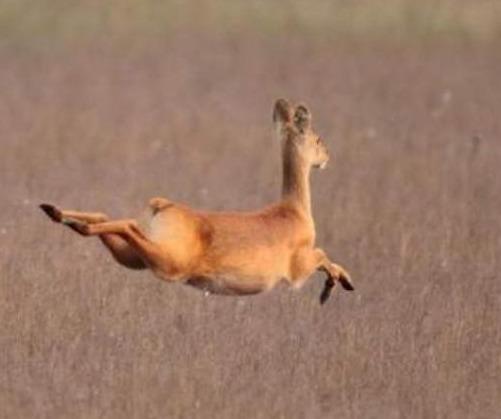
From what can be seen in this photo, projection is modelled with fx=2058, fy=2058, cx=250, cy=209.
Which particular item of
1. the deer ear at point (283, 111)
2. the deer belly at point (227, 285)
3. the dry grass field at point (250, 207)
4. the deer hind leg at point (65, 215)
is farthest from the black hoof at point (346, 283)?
the deer hind leg at point (65, 215)

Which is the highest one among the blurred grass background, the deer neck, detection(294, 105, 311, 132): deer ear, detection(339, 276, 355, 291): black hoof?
the blurred grass background

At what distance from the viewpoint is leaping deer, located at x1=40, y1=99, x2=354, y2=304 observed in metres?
9.36

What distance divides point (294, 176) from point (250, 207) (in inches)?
164

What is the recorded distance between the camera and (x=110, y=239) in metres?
9.41

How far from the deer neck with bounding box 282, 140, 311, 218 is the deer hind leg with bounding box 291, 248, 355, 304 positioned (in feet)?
0.87

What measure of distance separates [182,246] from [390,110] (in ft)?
36.4

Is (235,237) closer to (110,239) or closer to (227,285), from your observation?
(227,285)

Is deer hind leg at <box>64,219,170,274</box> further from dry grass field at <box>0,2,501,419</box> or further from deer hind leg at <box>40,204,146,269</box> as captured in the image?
dry grass field at <box>0,2,501,419</box>

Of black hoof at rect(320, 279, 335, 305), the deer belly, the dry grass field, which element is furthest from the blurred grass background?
the deer belly

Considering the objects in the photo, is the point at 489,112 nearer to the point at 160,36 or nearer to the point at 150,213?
the point at 160,36

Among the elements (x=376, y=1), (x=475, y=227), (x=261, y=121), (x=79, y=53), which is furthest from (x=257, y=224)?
(x=376, y=1)

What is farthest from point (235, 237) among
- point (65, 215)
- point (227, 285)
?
point (65, 215)

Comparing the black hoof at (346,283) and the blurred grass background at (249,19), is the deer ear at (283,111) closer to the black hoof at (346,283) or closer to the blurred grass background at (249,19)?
the black hoof at (346,283)

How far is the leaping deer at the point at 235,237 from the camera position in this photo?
30.7ft
